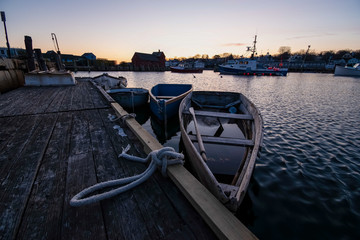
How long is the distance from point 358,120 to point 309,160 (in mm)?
7416

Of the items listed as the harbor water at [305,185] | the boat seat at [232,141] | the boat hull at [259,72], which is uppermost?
the boat hull at [259,72]

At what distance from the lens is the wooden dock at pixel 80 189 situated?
4.29 feet

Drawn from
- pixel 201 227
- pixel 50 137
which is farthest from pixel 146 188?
pixel 50 137

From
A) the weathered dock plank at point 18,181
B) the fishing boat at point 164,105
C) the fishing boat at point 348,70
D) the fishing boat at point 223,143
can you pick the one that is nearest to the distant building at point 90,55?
the fishing boat at point 164,105

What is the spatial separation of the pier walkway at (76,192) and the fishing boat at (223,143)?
0.70 meters

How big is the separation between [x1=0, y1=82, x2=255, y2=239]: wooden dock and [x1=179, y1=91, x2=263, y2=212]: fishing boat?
587 mm

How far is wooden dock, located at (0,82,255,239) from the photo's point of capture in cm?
131

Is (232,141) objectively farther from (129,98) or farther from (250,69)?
(250,69)

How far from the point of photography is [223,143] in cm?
412

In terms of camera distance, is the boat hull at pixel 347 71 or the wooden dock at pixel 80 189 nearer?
the wooden dock at pixel 80 189

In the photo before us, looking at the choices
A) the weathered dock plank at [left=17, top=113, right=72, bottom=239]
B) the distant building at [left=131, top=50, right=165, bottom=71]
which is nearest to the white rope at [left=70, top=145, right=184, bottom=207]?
the weathered dock plank at [left=17, top=113, right=72, bottom=239]

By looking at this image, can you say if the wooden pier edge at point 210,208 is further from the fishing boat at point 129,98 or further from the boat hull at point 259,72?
the boat hull at point 259,72

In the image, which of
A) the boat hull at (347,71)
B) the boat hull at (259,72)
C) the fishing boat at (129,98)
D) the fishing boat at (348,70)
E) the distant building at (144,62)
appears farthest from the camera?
the distant building at (144,62)

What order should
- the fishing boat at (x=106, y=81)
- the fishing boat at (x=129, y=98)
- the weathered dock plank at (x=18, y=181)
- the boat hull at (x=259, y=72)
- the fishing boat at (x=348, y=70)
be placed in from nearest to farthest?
the weathered dock plank at (x=18, y=181) → the fishing boat at (x=129, y=98) → the fishing boat at (x=106, y=81) → the fishing boat at (x=348, y=70) → the boat hull at (x=259, y=72)
